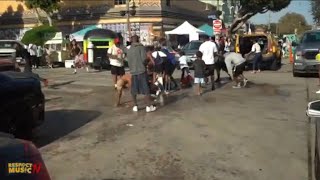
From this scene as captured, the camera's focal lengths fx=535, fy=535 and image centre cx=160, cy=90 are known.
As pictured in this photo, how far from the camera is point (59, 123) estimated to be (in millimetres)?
10680

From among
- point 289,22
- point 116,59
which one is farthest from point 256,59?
point 289,22

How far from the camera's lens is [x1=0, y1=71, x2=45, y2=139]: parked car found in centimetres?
816

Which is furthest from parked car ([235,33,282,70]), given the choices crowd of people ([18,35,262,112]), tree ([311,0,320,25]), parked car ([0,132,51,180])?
tree ([311,0,320,25])

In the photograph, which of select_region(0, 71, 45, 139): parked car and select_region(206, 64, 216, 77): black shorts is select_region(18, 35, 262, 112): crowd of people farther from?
select_region(0, 71, 45, 139): parked car

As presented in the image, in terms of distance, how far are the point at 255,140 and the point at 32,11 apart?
1531 inches

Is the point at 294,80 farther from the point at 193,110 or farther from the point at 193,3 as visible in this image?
the point at 193,3

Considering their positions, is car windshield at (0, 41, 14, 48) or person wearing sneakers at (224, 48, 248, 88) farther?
car windshield at (0, 41, 14, 48)

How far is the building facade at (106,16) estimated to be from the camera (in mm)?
39188

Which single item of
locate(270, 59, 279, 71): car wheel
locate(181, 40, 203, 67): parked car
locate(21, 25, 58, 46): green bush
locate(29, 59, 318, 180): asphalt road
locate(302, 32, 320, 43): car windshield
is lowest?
locate(29, 59, 318, 180): asphalt road

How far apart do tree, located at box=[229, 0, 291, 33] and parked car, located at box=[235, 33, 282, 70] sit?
22350 millimetres

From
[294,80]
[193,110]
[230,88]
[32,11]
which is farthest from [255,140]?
[32,11]

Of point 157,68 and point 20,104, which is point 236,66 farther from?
point 20,104

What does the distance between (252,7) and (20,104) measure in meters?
42.4

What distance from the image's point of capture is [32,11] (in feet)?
147
